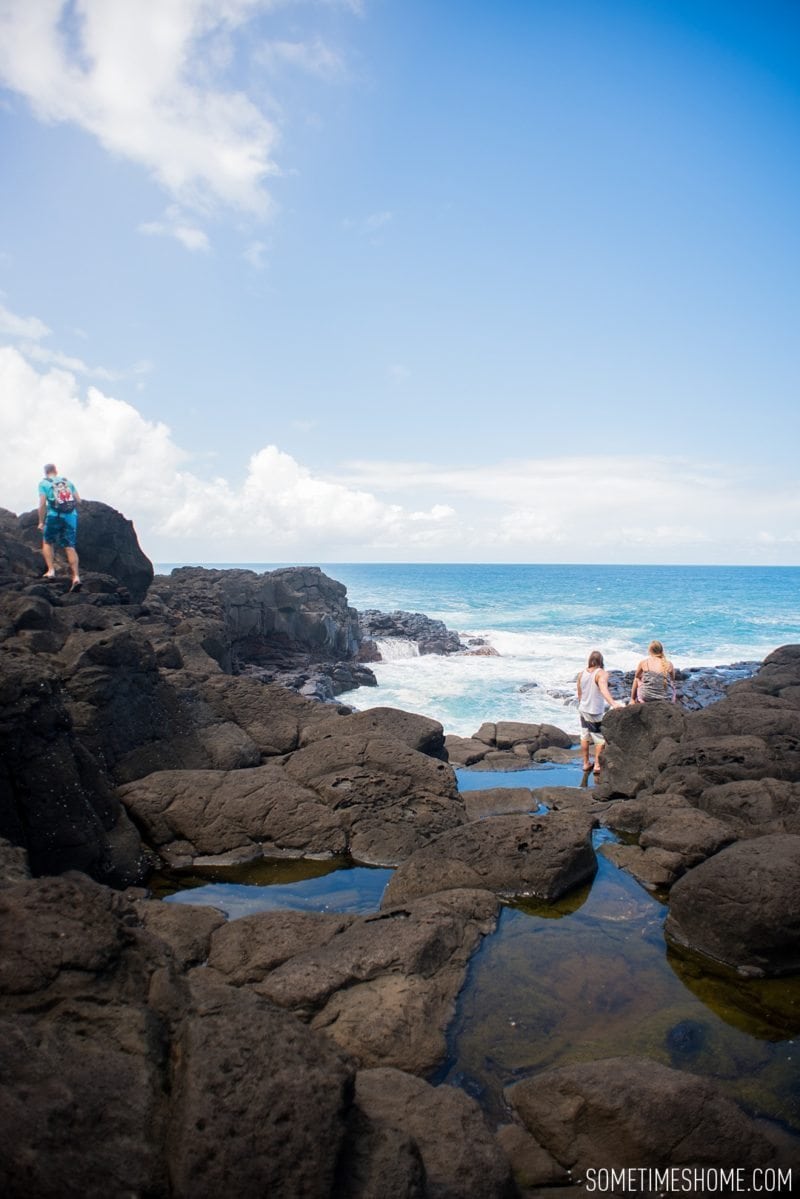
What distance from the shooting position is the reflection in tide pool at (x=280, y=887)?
751cm

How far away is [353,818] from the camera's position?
9266 mm

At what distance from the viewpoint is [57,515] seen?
15.0 m

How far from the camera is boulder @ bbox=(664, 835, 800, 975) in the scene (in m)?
6.14

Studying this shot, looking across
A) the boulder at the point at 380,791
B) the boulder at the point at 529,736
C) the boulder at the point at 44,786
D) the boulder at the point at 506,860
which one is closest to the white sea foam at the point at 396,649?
the boulder at the point at 529,736

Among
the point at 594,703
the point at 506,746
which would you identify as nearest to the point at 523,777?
the point at 594,703

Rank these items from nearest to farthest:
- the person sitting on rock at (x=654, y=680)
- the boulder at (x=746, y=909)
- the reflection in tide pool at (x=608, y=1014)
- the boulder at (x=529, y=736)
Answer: the reflection in tide pool at (x=608, y=1014)
the boulder at (x=746, y=909)
the person sitting on rock at (x=654, y=680)
the boulder at (x=529, y=736)

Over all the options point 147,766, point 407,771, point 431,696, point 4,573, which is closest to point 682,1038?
point 407,771

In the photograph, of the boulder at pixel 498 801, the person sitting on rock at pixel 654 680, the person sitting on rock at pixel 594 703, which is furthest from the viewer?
the person sitting on rock at pixel 654 680

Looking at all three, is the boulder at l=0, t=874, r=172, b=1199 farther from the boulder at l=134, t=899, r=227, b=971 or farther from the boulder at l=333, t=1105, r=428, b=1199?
the boulder at l=134, t=899, r=227, b=971

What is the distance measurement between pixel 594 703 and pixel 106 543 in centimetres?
1411

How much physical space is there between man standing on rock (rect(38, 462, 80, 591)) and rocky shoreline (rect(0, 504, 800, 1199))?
0.82m

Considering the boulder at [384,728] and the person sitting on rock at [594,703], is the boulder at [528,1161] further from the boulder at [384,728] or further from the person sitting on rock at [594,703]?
the person sitting on rock at [594,703]

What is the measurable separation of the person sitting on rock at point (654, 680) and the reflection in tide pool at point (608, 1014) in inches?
279

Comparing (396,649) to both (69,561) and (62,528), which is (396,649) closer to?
(69,561)
